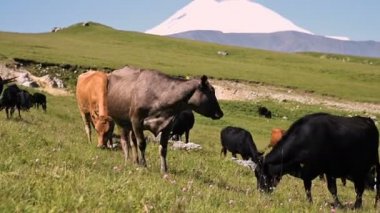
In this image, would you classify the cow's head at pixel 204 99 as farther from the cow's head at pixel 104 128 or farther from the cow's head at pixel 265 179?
the cow's head at pixel 104 128

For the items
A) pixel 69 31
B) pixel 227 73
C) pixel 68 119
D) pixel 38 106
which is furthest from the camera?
pixel 69 31

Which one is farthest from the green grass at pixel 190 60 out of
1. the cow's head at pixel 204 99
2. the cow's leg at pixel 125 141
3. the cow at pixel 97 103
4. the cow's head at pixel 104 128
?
the cow's head at pixel 204 99

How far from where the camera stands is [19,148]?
1019 cm

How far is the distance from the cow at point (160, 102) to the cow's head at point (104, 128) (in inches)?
42.1

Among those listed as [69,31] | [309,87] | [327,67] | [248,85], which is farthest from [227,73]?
[69,31]

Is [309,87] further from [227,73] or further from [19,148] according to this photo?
[19,148]

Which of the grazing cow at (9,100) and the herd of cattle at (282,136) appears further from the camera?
the grazing cow at (9,100)

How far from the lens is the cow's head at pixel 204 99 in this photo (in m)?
11.6

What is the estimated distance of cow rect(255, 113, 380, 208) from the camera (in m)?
11.1

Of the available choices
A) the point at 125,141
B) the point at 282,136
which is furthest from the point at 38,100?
the point at 282,136

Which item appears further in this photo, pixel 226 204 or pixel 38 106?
pixel 38 106

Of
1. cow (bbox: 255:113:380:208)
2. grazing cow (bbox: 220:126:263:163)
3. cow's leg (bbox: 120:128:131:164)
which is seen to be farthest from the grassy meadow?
grazing cow (bbox: 220:126:263:163)

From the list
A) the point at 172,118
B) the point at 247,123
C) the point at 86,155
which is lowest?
the point at 247,123

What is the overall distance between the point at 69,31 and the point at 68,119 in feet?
289
